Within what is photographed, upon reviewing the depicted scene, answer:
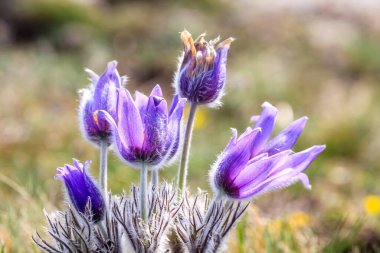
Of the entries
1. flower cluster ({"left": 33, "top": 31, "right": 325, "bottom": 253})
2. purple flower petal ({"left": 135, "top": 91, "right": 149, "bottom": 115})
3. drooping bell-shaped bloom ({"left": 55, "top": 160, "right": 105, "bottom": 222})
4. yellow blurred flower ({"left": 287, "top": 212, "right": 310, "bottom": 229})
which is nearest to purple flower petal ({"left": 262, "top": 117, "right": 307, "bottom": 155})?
flower cluster ({"left": 33, "top": 31, "right": 325, "bottom": 253})

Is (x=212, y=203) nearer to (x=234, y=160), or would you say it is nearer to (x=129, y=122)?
(x=234, y=160)

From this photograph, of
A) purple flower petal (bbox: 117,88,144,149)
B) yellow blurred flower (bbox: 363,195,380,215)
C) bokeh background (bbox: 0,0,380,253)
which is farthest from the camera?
yellow blurred flower (bbox: 363,195,380,215)

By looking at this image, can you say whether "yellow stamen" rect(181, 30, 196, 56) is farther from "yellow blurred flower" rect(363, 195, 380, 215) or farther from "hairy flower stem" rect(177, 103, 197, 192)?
"yellow blurred flower" rect(363, 195, 380, 215)

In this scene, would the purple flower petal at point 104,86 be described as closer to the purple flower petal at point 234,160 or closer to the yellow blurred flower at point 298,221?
the purple flower petal at point 234,160

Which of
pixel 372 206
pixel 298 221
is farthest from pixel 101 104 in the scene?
pixel 372 206

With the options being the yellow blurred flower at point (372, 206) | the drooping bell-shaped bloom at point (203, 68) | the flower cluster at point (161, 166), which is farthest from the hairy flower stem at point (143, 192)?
the yellow blurred flower at point (372, 206)

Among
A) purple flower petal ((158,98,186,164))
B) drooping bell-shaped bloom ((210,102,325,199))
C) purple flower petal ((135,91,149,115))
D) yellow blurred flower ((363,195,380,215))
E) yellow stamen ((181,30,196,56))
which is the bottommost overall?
drooping bell-shaped bloom ((210,102,325,199))

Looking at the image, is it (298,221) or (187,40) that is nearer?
(187,40)
